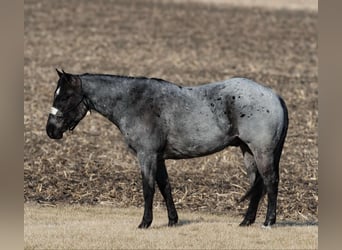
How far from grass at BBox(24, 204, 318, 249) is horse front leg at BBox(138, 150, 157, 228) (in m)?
0.16

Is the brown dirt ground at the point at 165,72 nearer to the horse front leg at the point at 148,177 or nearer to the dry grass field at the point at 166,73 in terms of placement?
the dry grass field at the point at 166,73

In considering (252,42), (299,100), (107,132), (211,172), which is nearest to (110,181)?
(211,172)

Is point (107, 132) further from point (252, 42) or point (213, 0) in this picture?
point (213, 0)

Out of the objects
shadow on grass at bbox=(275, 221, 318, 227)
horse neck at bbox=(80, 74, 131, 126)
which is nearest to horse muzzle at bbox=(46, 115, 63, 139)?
horse neck at bbox=(80, 74, 131, 126)

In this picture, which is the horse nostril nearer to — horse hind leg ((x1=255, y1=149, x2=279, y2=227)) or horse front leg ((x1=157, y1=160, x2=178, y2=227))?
horse front leg ((x1=157, y1=160, x2=178, y2=227))

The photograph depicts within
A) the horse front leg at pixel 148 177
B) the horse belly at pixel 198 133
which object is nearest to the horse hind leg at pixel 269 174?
the horse belly at pixel 198 133

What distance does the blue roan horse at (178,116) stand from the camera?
1099 centimetres

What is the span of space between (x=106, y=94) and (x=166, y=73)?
15.5m

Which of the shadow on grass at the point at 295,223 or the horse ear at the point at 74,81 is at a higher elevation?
the horse ear at the point at 74,81

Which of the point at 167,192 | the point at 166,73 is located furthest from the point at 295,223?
the point at 166,73

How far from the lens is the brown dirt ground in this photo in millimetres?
15367

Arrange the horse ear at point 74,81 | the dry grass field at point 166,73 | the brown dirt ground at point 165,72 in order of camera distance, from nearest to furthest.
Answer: the horse ear at point 74,81 < the dry grass field at point 166,73 < the brown dirt ground at point 165,72

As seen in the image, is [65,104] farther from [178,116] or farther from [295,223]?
[295,223]

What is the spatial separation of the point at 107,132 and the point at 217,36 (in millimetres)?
13715
